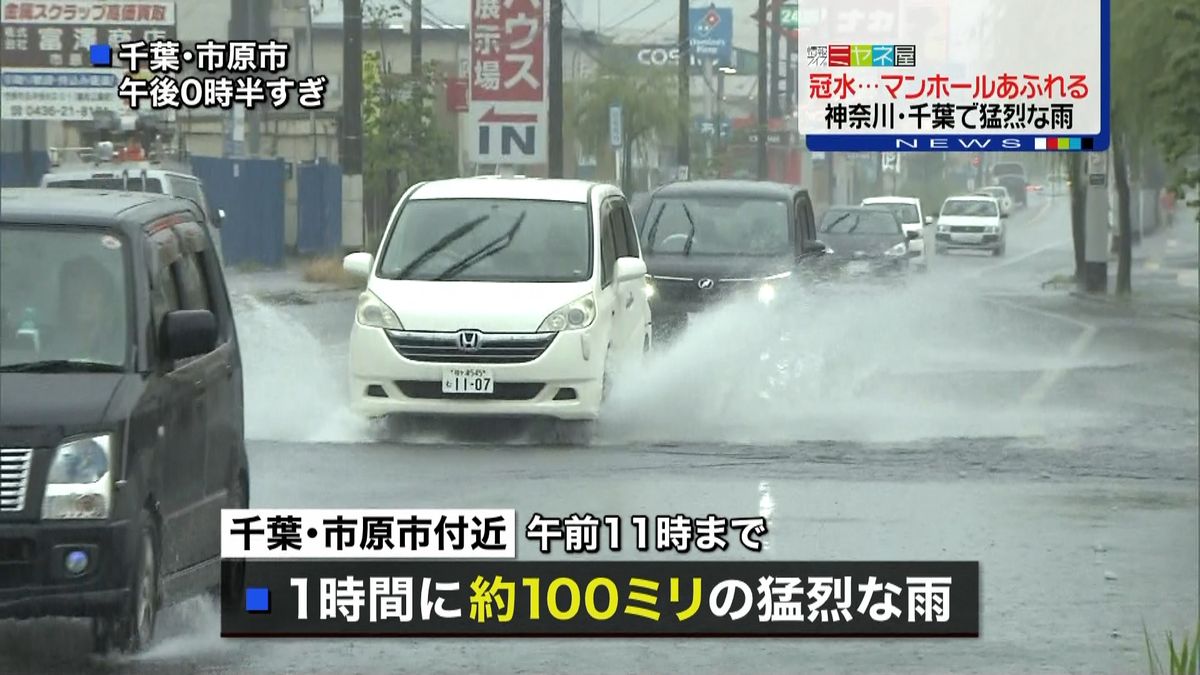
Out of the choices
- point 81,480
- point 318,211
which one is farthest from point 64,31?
point 318,211

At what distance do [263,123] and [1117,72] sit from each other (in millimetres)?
15082

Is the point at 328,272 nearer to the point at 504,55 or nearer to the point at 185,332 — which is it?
the point at 504,55

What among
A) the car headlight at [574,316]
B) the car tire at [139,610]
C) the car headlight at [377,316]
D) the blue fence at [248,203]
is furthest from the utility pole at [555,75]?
the car headlight at [574,316]

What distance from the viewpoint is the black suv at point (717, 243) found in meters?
11.1

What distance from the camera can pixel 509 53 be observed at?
8055 millimetres

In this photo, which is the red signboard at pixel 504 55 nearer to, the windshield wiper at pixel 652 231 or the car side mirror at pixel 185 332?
the car side mirror at pixel 185 332

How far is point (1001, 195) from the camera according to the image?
9750 mm

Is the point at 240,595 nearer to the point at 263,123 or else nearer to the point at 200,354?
the point at 200,354

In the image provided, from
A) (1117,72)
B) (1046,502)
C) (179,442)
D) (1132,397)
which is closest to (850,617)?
(179,442)

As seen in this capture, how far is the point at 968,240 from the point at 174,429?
727cm

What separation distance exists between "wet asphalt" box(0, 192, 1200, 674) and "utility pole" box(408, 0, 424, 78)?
1.48 m

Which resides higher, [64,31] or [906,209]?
[64,31]

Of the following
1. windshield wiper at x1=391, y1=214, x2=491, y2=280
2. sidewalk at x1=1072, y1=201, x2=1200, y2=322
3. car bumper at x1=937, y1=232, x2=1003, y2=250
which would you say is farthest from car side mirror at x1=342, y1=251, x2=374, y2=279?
sidewalk at x1=1072, y1=201, x2=1200, y2=322

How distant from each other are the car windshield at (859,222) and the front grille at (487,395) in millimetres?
1579
